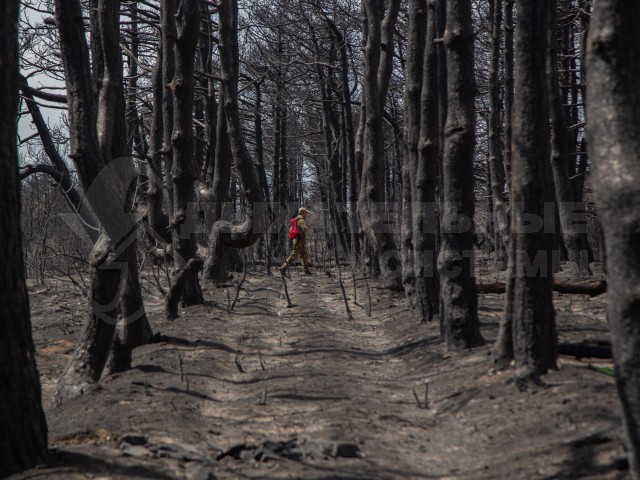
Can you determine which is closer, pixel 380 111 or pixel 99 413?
pixel 99 413

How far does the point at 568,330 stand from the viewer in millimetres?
8938

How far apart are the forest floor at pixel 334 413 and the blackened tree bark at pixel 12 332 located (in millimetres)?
219

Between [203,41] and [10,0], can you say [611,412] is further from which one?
[203,41]

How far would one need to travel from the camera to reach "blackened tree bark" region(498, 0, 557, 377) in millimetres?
6746

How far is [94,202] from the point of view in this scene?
26.8ft

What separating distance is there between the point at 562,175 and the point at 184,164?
22.7ft

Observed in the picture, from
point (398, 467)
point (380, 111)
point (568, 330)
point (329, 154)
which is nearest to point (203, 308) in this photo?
point (380, 111)

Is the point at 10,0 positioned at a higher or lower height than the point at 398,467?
higher

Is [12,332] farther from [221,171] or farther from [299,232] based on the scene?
[299,232]

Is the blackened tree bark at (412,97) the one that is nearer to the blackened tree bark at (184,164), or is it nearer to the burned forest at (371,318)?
the burned forest at (371,318)

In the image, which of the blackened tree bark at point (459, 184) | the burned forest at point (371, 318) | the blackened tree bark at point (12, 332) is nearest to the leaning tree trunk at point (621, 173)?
the burned forest at point (371, 318)

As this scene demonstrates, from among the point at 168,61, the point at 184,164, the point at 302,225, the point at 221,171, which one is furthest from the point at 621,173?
the point at 302,225

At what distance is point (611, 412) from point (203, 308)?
9083mm

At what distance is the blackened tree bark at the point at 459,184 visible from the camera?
28.9 feet
